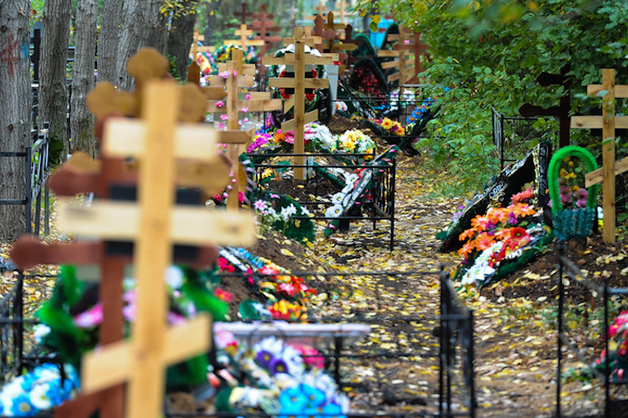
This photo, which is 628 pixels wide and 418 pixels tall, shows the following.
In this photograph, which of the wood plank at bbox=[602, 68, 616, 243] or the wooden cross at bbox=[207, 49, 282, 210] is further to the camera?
the wooden cross at bbox=[207, 49, 282, 210]

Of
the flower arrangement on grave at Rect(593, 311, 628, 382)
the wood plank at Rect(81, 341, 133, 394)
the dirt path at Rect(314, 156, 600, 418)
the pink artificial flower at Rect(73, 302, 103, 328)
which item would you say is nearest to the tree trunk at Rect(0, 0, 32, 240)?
the dirt path at Rect(314, 156, 600, 418)

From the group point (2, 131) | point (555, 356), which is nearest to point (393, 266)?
point (555, 356)

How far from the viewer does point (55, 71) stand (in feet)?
41.5

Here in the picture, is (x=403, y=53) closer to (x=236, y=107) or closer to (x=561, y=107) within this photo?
(x=561, y=107)

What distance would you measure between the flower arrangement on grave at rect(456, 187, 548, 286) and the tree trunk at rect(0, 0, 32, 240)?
15.3 ft

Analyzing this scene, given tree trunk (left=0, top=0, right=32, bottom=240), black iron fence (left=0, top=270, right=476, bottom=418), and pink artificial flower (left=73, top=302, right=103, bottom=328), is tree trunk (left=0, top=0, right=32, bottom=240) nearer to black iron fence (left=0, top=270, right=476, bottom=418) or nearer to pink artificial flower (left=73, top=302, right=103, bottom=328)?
black iron fence (left=0, top=270, right=476, bottom=418)

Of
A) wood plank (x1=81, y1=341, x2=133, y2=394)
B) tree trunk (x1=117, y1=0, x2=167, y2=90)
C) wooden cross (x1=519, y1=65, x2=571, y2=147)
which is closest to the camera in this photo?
wood plank (x1=81, y1=341, x2=133, y2=394)

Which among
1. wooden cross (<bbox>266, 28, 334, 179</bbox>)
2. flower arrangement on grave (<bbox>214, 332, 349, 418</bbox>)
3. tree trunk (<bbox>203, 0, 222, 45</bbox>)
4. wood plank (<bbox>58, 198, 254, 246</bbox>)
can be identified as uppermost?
tree trunk (<bbox>203, 0, 222, 45</bbox>)

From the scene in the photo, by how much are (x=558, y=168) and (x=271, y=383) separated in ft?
13.3

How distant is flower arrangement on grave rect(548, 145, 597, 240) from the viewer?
688 cm

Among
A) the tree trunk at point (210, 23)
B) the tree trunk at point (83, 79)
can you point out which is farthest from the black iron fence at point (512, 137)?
the tree trunk at point (210, 23)

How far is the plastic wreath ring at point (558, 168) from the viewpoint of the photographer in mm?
6840

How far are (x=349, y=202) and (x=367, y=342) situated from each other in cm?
414

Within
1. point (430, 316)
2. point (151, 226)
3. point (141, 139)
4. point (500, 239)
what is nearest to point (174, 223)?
point (151, 226)
